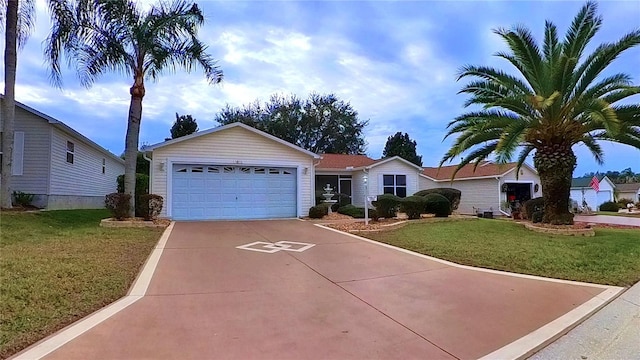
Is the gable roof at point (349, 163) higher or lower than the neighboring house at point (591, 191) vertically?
higher

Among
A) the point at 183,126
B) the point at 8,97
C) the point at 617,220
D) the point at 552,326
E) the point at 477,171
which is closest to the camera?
the point at 552,326

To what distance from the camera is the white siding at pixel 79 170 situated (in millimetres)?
15352

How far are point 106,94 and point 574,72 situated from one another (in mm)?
18667

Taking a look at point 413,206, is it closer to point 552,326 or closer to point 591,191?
point 552,326

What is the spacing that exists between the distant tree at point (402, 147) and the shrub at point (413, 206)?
1029 inches

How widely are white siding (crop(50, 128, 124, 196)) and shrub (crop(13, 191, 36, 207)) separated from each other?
791 millimetres

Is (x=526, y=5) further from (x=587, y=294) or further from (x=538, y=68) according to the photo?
(x=587, y=294)

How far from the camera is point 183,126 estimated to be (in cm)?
3503

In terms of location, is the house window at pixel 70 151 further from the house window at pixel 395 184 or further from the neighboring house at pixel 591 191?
the neighboring house at pixel 591 191

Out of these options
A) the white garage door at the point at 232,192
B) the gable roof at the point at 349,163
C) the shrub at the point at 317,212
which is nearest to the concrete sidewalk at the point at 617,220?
the gable roof at the point at 349,163

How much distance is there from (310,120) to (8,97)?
29.2 meters

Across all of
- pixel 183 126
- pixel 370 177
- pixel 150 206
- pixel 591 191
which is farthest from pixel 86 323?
pixel 591 191

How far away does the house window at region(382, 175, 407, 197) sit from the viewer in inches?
921

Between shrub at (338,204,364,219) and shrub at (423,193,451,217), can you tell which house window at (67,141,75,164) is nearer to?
shrub at (338,204,364,219)
